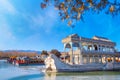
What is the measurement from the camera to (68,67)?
1227 inches

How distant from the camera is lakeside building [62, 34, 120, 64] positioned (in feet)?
111

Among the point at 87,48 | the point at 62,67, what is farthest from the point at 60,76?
the point at 87,48

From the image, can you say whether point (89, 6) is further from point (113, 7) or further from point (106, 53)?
point (106, 53)

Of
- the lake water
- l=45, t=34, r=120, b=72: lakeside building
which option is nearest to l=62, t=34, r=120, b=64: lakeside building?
l=45, t=34, r=120, b=72: lakeside building

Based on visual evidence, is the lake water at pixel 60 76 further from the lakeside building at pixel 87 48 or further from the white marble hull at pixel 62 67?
the lakeside building at pixel 87 48

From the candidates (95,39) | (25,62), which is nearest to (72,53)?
(95,39)

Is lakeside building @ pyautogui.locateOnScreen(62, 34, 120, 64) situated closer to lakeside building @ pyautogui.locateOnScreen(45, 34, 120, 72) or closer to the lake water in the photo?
lakeside building @ pyautogui.locateOnScreen(45, 34, 120, 72)

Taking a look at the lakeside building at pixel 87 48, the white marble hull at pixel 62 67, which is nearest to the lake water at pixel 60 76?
the white marble hull at pixel 62 67

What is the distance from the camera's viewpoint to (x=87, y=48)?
1423 inches

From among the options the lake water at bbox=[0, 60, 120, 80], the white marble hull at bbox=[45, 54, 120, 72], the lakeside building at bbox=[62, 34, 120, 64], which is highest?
the lakeside building at bbox=[62, 34, 120, 64]

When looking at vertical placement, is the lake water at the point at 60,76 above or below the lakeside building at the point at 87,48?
below

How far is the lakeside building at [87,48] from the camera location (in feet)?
111

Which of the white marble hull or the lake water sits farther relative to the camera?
the white marble hull

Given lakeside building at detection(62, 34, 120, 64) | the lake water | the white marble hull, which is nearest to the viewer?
the lake water
